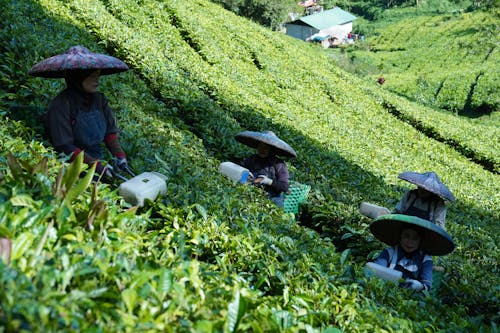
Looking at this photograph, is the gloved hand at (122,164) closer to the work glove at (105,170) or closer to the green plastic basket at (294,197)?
the work glove at (105,170)

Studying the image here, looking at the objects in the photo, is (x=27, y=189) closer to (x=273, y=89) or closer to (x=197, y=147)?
(x=197, y=147)

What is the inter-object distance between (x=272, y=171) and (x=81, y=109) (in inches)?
97.8

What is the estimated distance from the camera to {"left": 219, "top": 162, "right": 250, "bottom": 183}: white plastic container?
530 centimetres

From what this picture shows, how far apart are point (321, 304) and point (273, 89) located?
11.0 meters

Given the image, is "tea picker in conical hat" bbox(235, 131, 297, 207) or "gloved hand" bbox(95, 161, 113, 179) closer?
"gloved hand" bbox(95, 161, 113, 179)

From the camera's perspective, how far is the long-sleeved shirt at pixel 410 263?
Answer: 4418 mm

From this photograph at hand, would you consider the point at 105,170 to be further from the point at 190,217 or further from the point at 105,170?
the point at 190,217

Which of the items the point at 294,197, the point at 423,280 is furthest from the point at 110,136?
the point at 423,280

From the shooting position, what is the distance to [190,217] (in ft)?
11.2

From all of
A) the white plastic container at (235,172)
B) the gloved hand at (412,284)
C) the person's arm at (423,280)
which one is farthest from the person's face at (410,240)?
the white plastic container at (235,172)

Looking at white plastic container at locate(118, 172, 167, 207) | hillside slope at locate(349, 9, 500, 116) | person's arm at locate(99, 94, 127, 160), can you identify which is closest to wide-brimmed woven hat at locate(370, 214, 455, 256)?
white plastic container at locate(118, 172, 167, 207)

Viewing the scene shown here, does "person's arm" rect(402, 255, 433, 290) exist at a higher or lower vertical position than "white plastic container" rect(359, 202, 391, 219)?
higher

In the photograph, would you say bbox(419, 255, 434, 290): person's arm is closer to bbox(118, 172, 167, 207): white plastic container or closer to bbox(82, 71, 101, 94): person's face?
bbox(118, 172, 167, 207): white plastic container

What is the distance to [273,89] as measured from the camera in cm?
1341
